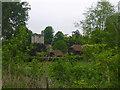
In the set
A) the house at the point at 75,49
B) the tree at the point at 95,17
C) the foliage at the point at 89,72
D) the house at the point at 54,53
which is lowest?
the foliage at the point at 89,72

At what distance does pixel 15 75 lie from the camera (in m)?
2.88

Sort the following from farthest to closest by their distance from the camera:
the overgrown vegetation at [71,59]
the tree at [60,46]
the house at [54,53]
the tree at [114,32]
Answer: the house at [54,53]
the tree at [60,46]
the overgrown vegetation at [71,59]
the tree at [114,32]

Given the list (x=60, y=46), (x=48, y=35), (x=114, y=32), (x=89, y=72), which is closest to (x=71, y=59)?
(x=60, y=46)

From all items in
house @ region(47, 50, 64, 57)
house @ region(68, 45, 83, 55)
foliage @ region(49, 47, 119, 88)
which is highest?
house @ region(68, 45, 83, 55)

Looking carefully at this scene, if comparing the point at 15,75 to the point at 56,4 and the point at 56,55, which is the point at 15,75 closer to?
the point at 56,55

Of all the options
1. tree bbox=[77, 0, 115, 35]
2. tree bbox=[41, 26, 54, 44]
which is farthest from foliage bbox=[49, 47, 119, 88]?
tree bbox=[77, 0, 115, 35]

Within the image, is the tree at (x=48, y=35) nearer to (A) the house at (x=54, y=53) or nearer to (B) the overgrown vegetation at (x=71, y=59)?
(B) the overgrown vegetation at (x=71, y=59)

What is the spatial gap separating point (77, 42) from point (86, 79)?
0.59 m

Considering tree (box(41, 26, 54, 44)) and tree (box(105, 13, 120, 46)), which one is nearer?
tree (box(105, 13, 120, 46))

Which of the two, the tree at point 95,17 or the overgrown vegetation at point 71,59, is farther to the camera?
the tree at point 95,17

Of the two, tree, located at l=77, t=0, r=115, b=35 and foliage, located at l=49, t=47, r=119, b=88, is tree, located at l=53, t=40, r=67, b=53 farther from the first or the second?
tree, located at l=77, t=0, r=115, b=35

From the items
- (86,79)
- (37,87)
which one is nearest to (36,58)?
(37,87)

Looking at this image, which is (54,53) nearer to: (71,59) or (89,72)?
(71,59)

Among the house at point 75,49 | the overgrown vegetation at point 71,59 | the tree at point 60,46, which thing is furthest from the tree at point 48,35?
the house at point 75,49
